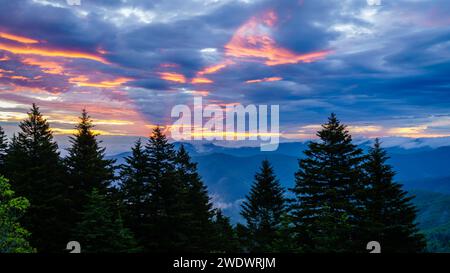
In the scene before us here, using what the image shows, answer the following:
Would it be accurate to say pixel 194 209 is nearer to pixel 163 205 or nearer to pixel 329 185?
pixel 163 205

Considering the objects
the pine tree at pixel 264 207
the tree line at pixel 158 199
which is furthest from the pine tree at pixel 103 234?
the pine tree at pixel 264 207

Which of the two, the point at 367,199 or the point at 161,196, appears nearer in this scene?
the point at 367,199

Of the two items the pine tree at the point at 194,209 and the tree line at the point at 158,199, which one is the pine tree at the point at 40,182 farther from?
the pine tree at the point at 194,209

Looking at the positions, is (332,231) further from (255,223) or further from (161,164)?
(255,223)

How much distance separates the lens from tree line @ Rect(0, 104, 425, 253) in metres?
30.4

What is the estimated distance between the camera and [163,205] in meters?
39.0

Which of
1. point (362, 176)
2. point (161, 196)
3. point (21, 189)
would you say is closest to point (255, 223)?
point (161, 196)

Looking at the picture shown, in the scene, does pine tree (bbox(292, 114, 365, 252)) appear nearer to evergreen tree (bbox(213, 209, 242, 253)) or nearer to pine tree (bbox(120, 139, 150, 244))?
evergreen tree (bbox(213, 209, 242, 253))

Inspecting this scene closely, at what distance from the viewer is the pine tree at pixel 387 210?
32375 mm

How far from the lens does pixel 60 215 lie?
3662 cm

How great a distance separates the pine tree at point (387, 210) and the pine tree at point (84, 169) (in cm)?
2655

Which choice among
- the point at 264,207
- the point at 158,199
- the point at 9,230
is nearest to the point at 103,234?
the point at 9,230

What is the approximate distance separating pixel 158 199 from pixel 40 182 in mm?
11342

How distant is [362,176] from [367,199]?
7.22ft
